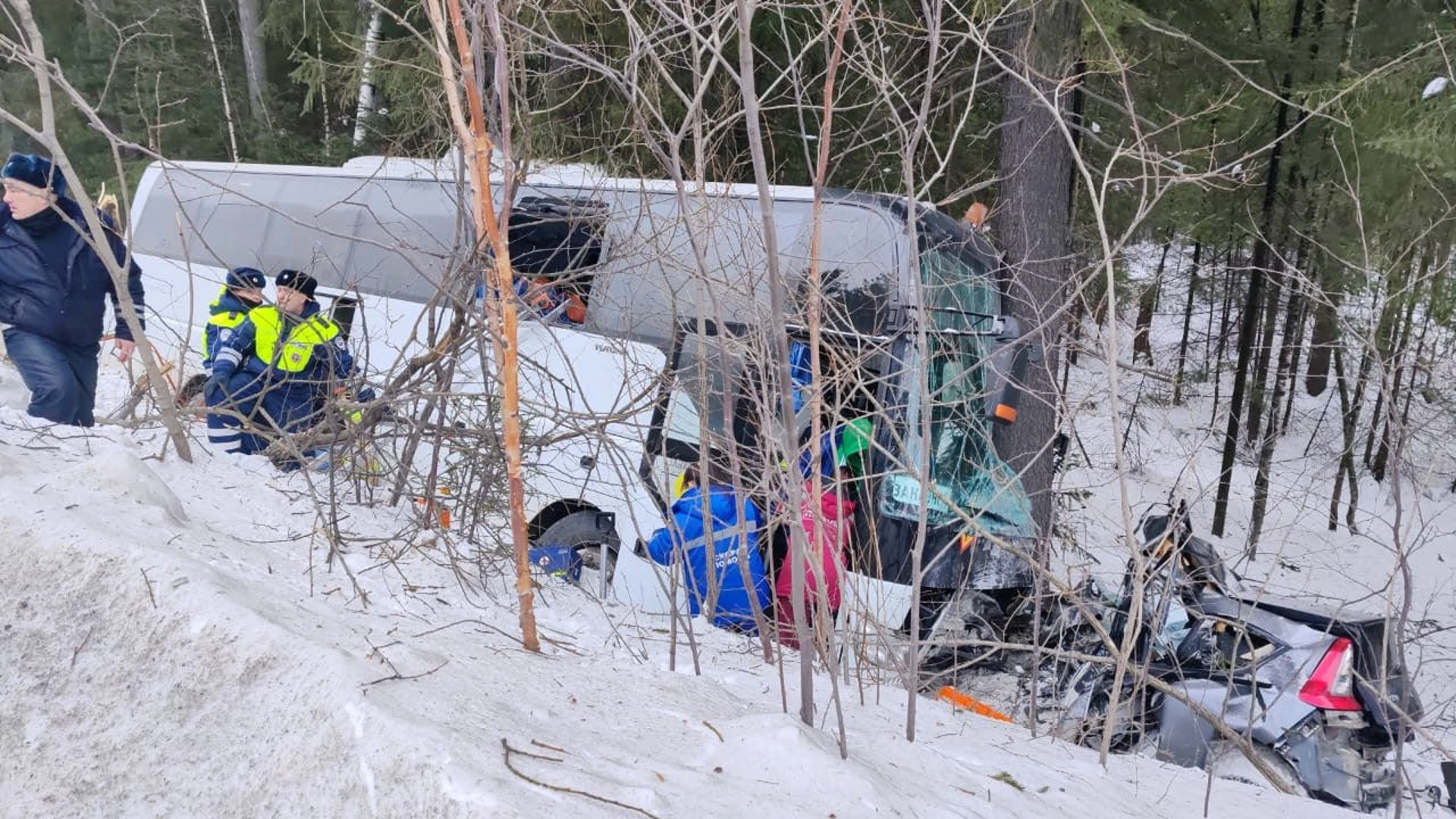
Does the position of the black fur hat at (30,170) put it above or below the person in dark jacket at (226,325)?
above

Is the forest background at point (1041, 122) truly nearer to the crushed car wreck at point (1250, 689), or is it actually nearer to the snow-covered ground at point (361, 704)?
the crushed car wreck at point (1250, 689)

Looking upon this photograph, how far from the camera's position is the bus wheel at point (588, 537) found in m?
5.59

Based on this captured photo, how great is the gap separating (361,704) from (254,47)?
53.5ft

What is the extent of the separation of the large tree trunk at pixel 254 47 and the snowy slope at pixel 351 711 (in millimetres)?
12253

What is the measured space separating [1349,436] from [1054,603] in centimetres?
851

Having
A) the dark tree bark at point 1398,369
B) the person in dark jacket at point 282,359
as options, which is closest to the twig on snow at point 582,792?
the dark tree bark at point 1398,369

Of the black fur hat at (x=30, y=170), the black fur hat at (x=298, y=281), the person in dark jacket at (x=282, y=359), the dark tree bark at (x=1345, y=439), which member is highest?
the black fur hat at (x=30, y=170)

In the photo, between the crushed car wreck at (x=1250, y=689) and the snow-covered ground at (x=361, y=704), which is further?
the crushed car wreck at (x=1250, y=689)

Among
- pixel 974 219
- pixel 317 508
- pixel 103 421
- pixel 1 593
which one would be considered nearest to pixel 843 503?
pixel 317 508

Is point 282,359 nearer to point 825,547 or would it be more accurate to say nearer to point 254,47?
point 825,547

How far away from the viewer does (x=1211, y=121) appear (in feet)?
31.7

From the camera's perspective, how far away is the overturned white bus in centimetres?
363

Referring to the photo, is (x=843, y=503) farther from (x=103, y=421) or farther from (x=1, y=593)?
(x=103, y=421)

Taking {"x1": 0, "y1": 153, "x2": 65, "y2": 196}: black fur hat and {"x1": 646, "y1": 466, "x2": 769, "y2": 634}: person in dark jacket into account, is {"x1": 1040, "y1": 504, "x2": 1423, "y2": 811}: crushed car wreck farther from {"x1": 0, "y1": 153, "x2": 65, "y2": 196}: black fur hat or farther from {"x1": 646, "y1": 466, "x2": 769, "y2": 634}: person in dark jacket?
{"x1": 0, "y1": 153, "x2": 65, "y2": 196}: black fur hat
